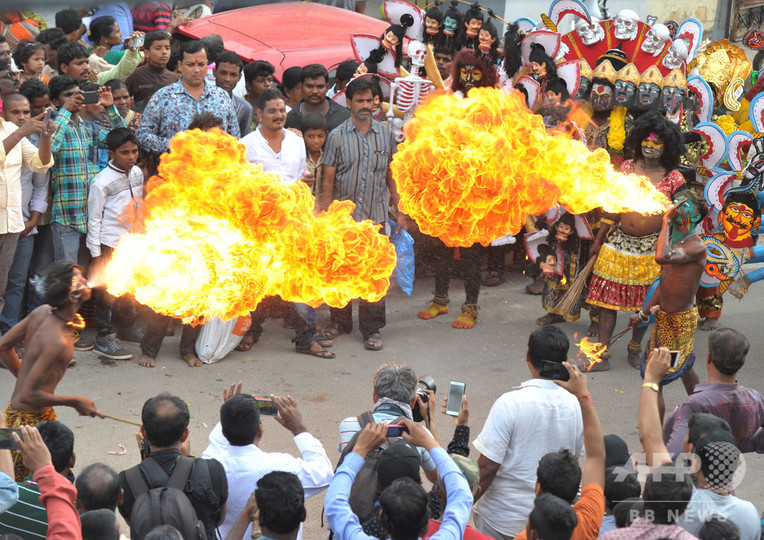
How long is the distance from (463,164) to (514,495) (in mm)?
3761

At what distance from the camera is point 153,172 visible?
753cm

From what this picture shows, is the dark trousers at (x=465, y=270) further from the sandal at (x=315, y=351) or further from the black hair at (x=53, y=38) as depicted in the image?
the black hair at (x=53, y=38)

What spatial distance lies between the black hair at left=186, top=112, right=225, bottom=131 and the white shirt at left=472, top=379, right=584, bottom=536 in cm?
394

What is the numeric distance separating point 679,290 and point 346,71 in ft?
14.5

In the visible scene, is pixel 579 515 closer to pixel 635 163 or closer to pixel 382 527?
pixel 382 527

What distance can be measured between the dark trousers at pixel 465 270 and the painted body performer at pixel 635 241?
1.10 metres

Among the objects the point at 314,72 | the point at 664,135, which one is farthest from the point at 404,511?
the point at 314,72

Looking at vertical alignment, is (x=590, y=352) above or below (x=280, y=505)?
below

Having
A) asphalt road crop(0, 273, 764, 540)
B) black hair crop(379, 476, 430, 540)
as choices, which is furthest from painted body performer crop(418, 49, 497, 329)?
black hair crop(379, 476, 430, 540)

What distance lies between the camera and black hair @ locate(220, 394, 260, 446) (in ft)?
12.3

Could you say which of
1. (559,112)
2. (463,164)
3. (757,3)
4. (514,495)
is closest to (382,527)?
(514,495)

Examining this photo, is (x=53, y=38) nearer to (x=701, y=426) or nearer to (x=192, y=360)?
(x=192, y=360)

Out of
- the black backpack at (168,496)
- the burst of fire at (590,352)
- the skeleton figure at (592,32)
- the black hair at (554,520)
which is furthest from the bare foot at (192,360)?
the skeleton figure at (592,32)

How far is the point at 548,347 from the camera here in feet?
14.1
